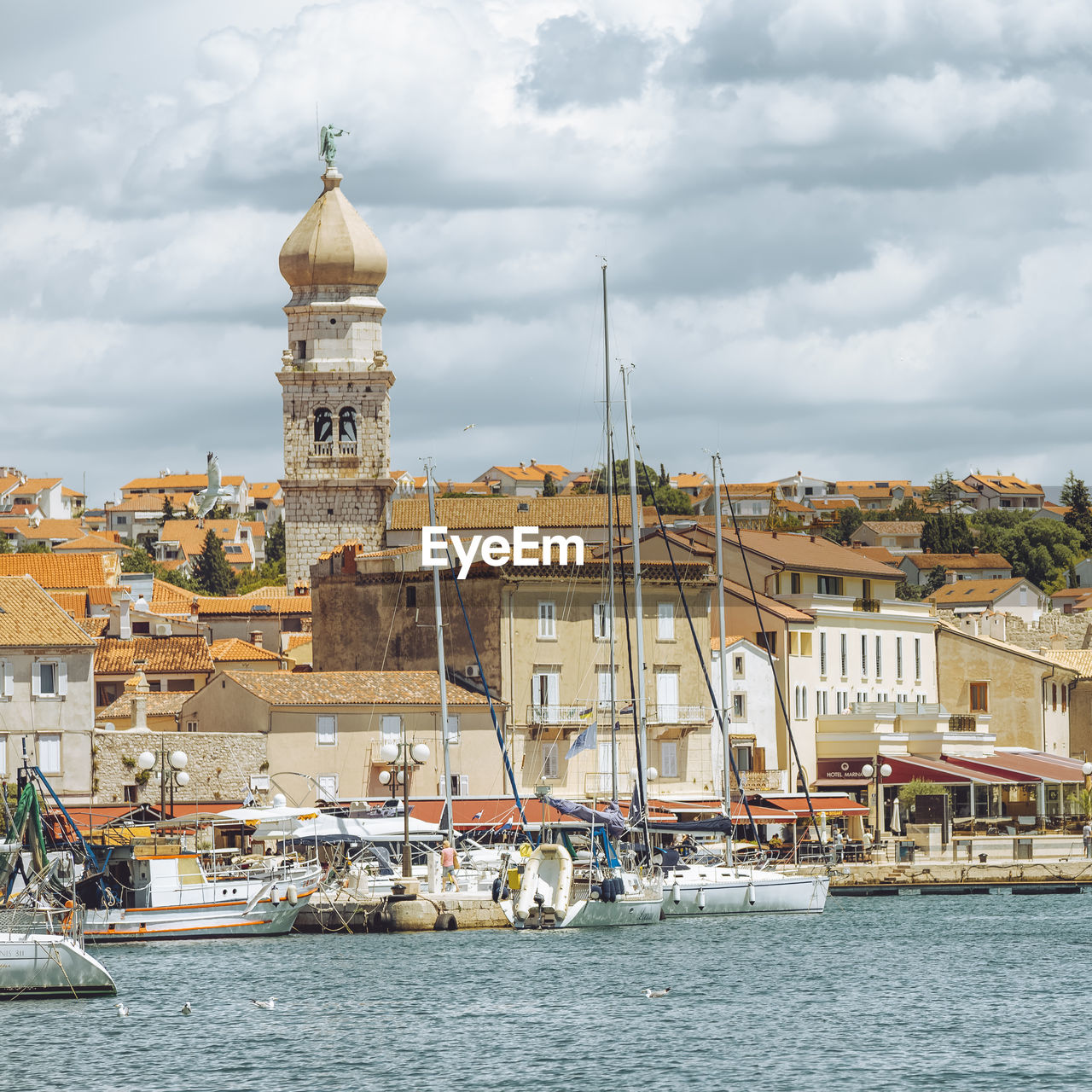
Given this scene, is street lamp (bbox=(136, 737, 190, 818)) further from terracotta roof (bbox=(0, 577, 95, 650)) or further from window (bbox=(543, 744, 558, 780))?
window (bbox=(543, 744, 558, 780))

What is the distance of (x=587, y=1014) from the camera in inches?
1638

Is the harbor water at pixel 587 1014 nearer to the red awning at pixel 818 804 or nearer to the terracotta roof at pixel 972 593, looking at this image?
the red awning at pixel 818 804

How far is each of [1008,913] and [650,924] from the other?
36.4 ft

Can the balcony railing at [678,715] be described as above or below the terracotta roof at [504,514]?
below

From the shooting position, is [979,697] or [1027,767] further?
[979,697]

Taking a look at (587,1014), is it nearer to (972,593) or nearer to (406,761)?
(406,761)

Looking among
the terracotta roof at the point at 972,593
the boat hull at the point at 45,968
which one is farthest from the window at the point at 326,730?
the terracotta roof at the point at 972,593

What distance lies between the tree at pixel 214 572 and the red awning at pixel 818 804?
104 metres

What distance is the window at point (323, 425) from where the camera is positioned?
113m

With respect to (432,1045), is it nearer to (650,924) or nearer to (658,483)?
(650,924)

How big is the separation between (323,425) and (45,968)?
74360 millimetres

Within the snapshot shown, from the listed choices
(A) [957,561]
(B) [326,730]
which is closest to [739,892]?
(B) [326,730]

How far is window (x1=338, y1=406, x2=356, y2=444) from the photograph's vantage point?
371 ft

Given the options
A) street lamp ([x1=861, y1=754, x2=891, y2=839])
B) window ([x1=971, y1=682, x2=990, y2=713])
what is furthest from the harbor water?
window ([x1=971, y1=682, x2=990, y2=713])
